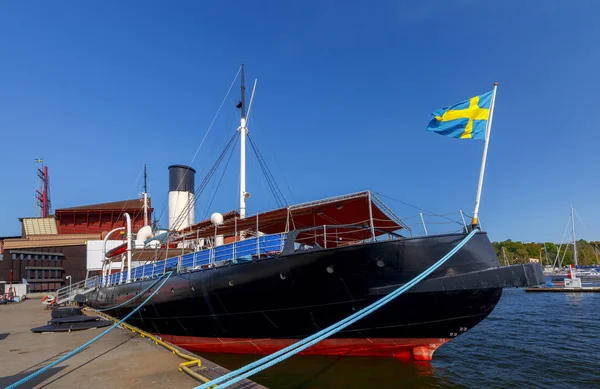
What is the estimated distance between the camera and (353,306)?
379 inches

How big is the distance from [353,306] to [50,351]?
7661 millimetres

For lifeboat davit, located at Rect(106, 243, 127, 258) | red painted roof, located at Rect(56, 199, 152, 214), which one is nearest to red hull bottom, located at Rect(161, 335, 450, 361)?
lifeboat davit, located at Rect(106, 243, 127, 258)

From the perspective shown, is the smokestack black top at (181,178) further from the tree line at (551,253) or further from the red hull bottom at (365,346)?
the tree line at (551,253)

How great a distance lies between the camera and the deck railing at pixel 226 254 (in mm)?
10969

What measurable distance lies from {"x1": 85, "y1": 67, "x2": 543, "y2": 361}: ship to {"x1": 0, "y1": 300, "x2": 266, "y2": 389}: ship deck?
7.87 feet

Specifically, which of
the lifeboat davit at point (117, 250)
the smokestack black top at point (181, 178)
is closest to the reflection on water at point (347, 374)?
the lifeboat davit at point (117, 250)

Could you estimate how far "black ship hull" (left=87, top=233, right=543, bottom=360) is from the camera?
9188 mm

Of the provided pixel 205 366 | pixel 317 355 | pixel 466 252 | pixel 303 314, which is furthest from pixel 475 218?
pixel 205 366

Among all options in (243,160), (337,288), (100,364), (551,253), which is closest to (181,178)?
(243,160)

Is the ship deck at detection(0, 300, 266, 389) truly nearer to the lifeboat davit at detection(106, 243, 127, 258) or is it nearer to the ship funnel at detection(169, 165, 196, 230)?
the lifeboat davit at detection(106, 243, 127, 258)

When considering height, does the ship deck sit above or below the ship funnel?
below

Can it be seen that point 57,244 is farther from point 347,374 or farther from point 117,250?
point 347,374

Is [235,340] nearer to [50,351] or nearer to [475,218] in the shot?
[50,351]

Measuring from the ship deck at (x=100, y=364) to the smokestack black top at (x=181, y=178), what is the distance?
15400mm
